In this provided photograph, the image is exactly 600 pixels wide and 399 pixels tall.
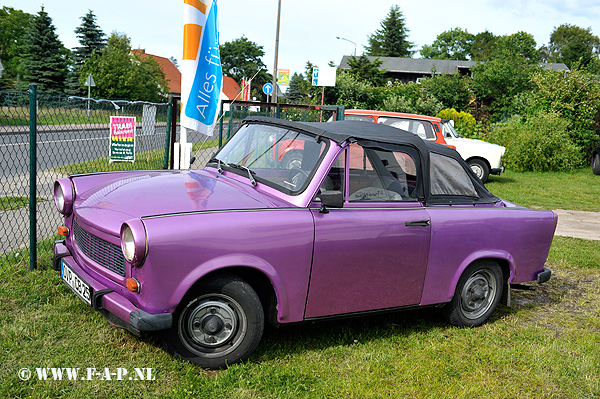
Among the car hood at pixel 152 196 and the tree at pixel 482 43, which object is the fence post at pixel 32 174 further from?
the tree at pixel 482 43

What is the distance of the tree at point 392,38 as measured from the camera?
93387 millimetres

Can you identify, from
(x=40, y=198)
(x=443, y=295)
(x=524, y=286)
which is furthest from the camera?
(x=40, y=198)

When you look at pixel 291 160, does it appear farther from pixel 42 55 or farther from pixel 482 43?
pixel 482 43

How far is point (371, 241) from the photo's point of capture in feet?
13.3

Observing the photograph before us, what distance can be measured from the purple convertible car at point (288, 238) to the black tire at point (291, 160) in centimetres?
3

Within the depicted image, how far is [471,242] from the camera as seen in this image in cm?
461

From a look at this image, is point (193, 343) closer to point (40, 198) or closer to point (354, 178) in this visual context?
point (354, 178)

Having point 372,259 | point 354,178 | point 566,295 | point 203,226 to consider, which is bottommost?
point 566,295

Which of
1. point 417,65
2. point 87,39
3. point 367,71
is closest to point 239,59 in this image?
point 417,65

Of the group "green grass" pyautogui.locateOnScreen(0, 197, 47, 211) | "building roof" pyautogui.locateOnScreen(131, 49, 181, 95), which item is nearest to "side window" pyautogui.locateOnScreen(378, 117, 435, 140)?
"green grass" pyautogui.locateOnScreen(0, 197, 47, 211)

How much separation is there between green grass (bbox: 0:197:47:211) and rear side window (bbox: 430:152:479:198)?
19.5 feet

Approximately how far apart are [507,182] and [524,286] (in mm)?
12151

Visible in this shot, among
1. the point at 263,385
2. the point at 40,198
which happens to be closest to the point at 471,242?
the point at 263,385

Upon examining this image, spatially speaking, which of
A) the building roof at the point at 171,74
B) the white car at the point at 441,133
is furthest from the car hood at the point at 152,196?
the building roof at the point at 171,74
